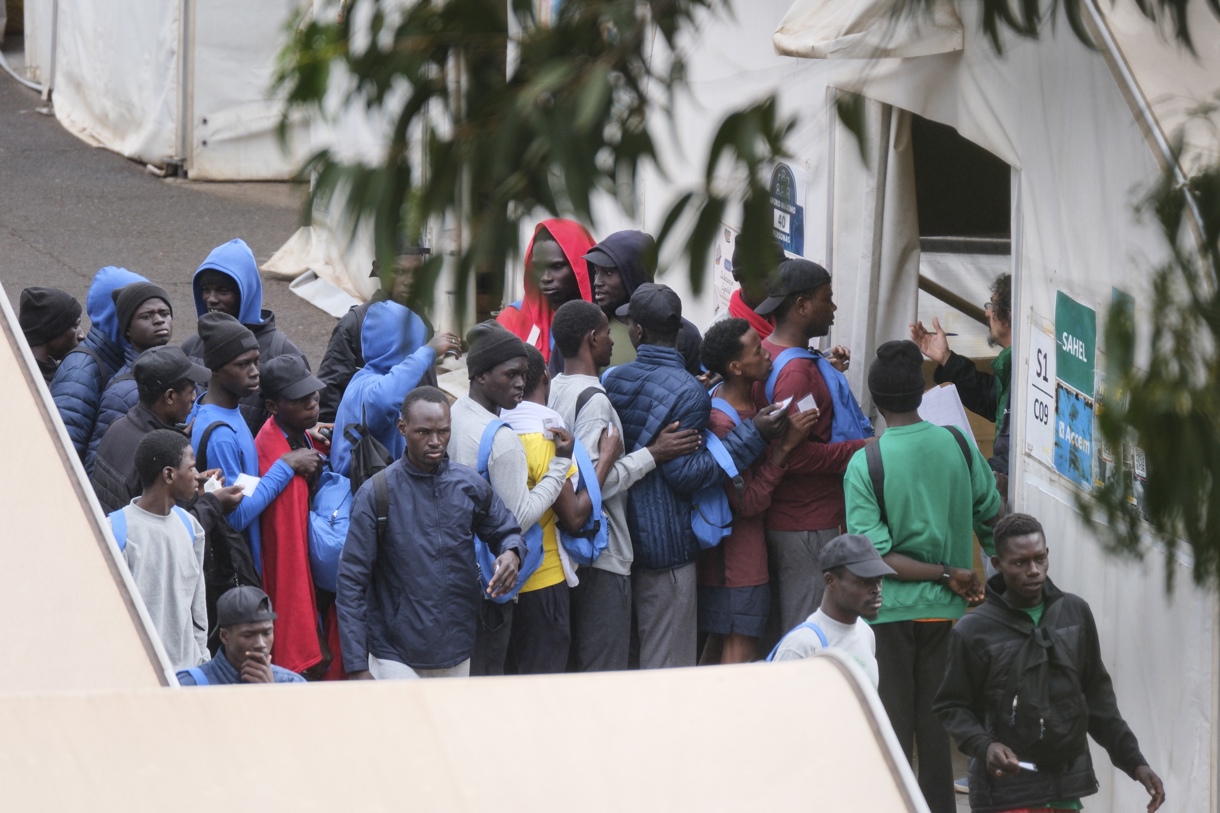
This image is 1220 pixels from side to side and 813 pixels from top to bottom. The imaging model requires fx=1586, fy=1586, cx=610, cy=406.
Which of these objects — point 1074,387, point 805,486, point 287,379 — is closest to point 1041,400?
point 1074,387

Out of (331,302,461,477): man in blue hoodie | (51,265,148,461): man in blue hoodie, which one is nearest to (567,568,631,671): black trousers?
(331,302,461,477): man in blue hoodie

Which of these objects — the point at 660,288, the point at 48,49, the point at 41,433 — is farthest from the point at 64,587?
the point at 48,49

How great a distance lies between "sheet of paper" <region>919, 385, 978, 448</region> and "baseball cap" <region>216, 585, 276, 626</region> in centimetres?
255

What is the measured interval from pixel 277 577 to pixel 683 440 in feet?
4.70

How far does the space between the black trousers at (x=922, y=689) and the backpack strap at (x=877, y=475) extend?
42 cm

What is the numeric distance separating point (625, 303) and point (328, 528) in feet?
5.83

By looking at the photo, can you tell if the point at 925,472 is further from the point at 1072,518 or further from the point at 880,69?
the point at 880,69

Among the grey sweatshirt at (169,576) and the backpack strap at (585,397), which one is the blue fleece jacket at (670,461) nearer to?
the backpack strap at (585,397)

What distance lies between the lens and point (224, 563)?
16.6 ft

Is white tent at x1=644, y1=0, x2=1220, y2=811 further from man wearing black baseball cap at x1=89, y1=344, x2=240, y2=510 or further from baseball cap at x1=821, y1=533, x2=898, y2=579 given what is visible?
man wearing black baseball cap at x1=89, y1=344, x2=240, y2=510

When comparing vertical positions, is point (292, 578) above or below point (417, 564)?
below

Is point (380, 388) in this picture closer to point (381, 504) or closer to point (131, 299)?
point (381, 504)

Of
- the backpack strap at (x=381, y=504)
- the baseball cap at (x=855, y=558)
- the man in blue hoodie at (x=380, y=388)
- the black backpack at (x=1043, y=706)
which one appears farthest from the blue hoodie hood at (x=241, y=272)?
the black backpack at (x=1043, y=706)

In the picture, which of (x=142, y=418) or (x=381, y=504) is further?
(x=142, y=418)
